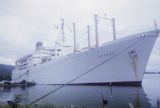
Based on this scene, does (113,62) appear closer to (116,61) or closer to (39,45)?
(116,61)

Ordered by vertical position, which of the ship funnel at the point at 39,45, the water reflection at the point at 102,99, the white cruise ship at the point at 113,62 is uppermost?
the ship funnel at the point at 39,45

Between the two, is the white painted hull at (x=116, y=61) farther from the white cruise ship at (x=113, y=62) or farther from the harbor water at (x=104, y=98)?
the harbor water at (x=104, y=98)

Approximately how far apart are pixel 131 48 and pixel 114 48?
2.11 meters

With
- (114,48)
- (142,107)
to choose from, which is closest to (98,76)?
(114,48)

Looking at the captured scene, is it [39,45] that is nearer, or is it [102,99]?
[102,99]

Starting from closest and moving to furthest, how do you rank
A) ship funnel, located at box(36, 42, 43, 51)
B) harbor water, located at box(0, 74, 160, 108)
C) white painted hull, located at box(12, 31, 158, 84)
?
harbor water, located at box(0, 74, 160, 108)
white painted hull, located at box(12, 31, 158, 84)
ship funnel, located at box(36, 42, 43, 51)

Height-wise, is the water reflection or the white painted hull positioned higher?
the white painted hull

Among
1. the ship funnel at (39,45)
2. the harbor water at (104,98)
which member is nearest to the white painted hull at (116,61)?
the harbor water at (104,98)

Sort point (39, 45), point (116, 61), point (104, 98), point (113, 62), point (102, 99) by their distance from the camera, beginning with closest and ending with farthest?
1. point (102, 99)
2. point (104, 98)
3. point (116, 61)
4. point (113, 62)
5. point (39, 45)

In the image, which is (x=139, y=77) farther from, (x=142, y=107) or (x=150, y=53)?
(x=142, y=107)

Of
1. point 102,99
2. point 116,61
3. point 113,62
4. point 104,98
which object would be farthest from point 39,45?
point 102,99

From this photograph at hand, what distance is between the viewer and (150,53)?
29.1m

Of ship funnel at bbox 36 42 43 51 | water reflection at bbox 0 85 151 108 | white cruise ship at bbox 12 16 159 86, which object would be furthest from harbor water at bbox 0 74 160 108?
ship funnel at bbox 36 42 43 51

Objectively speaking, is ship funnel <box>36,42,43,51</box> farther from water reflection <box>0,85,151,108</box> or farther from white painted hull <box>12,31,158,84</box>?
water reflection <box>0,85,151,108</box>
